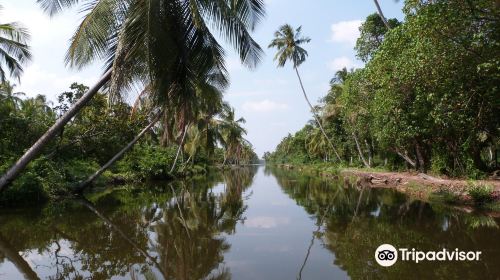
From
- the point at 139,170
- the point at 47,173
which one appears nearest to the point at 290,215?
the point at 47,173

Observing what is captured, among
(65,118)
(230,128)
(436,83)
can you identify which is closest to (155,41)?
(65,118)

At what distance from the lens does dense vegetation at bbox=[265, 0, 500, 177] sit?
1065 cm

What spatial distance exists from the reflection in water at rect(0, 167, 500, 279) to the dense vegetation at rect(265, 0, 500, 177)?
3.75 meters

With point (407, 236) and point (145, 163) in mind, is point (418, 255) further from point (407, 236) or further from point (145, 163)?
point (145, 163)

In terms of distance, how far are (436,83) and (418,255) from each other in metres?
7.97

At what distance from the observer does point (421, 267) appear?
227 inches

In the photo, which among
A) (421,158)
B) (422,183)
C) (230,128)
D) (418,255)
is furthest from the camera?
(230,128)

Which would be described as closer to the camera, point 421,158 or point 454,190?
point 454,190

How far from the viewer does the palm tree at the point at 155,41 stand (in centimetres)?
769

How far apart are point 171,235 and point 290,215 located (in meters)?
4.62

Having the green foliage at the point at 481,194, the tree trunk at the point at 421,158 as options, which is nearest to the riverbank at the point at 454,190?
the green foliage at the point at 481,194

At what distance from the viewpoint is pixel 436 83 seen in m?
12.6

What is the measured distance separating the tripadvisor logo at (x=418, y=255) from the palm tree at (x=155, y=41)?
5.59 m

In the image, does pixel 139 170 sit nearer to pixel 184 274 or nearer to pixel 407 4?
pixel 407 4
